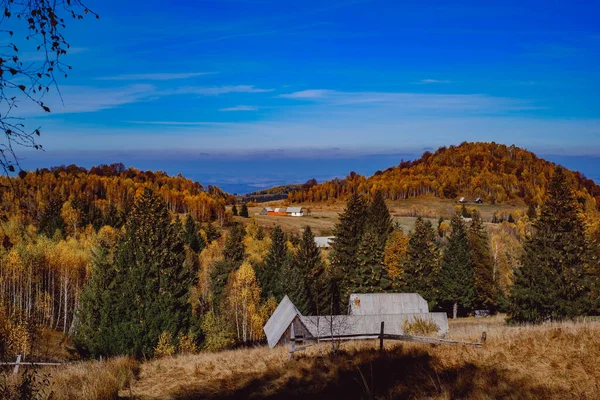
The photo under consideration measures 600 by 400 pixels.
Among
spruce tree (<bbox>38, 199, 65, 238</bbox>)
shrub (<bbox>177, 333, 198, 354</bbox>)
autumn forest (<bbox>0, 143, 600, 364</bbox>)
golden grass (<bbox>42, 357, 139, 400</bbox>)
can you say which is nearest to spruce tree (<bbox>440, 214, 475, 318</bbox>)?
autumn forest (<bbox>0, 143, 600, 364</bbox>)

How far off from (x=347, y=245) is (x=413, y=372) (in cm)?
5100

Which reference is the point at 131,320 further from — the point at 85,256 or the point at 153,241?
the point at 85,256

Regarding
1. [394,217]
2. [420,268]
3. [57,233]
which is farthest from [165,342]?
[394,217]

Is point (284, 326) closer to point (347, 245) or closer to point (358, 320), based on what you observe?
point (358, 320)

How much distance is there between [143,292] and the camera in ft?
120

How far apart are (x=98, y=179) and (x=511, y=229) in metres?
143

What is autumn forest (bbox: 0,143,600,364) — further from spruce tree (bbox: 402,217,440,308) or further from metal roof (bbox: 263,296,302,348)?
metal roof (bbox: 263,296,302,348)

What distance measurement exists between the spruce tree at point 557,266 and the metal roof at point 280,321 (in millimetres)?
20293

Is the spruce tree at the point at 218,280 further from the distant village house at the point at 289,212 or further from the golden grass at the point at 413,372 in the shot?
the distant village house at the point at 289,212

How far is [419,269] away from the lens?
53.5 meters

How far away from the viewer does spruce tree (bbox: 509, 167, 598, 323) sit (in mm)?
36625

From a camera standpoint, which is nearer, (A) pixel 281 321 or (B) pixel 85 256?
(A) pixel 281 321

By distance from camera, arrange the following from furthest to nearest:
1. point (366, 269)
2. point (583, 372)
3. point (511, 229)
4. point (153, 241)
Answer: point (511, 229) → point (366, 269) → point (153, 241) → point (583, 372)

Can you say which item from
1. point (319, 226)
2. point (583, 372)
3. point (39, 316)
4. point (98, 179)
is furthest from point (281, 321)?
point (98, 179)
